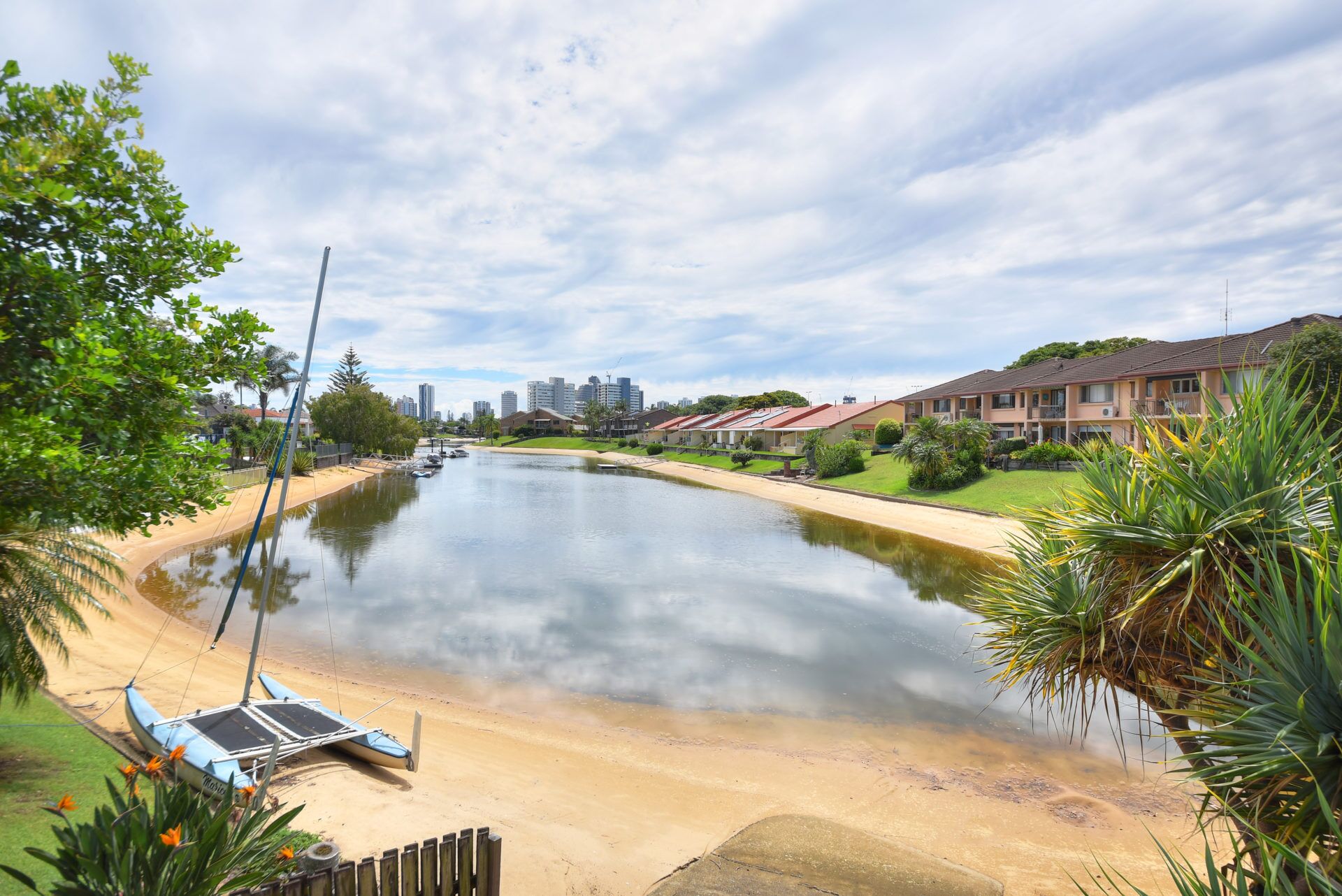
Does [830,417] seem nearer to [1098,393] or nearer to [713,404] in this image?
[1098,393]

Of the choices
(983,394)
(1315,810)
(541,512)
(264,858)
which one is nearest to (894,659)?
(1315,810)

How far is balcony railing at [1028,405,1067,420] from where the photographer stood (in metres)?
47.2

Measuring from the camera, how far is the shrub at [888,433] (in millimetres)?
63656

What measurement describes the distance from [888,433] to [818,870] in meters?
59.8

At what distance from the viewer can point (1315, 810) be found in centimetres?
367

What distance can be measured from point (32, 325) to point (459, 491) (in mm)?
56395

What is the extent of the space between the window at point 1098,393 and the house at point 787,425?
23597 mm

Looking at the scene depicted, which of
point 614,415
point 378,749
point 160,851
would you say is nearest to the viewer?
point 160,851

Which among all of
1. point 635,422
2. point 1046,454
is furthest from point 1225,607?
point 635,422

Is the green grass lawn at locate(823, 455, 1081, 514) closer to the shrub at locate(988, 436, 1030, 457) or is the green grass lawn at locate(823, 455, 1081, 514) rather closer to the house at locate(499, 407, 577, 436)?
the shrub at locate(988, 436, 1030, 457)

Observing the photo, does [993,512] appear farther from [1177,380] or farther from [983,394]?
[983,394]

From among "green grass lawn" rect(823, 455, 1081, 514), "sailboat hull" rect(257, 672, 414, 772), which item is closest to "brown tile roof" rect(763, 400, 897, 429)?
"green grass lawn" rect(823, 455, 1081, 514)

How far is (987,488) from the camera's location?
136ft

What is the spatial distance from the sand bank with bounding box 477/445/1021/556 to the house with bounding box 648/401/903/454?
10.9 metres
